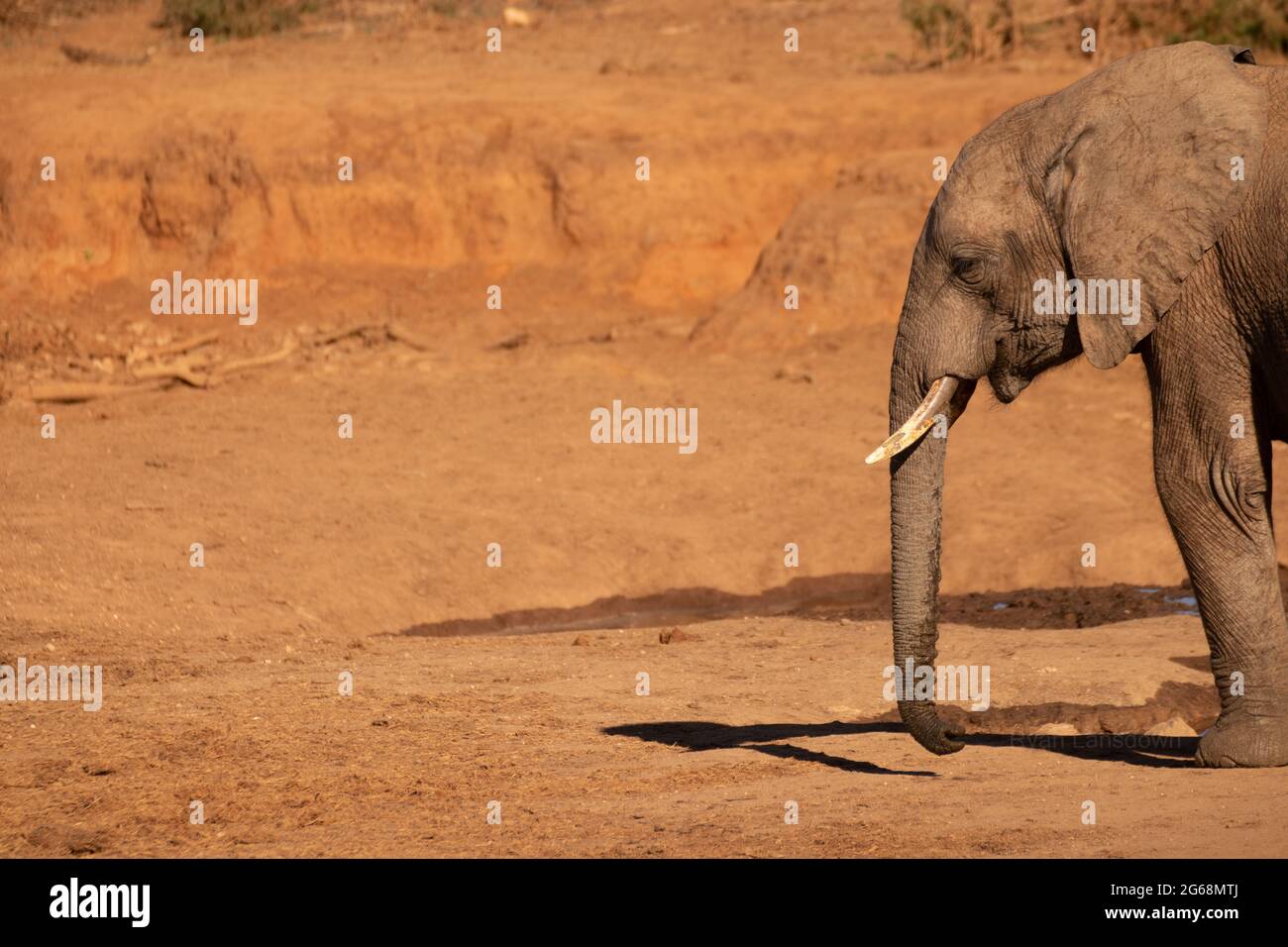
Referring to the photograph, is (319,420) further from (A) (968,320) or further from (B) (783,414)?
(A) (968,320)

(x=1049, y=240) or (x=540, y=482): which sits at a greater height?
(x=540, y=482)

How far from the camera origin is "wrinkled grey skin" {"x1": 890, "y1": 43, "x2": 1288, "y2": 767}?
6957mm

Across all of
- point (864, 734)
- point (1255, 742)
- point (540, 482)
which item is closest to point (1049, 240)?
point (1255, 742)

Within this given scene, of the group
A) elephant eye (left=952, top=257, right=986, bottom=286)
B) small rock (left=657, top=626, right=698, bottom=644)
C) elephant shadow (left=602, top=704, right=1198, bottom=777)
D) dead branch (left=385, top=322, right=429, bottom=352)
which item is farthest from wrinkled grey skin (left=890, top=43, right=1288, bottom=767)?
dead branch (left=385, top=322, right=429, bottom=352)

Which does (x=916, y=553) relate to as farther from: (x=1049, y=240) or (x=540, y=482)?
(x=540, y=482)

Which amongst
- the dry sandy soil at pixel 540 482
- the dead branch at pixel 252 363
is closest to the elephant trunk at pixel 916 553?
the dry sandy soil at pixel 540 482

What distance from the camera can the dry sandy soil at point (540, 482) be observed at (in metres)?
7.66

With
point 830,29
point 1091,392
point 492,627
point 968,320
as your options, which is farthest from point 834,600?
point 830,29

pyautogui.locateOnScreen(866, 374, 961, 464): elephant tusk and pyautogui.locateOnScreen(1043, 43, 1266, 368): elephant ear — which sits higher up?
pyautogui.locateOnScreen(1043, 43, 1266, 368): elephant ear

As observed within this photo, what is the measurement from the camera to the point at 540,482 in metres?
15.1

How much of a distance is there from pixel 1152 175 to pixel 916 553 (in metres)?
1.68

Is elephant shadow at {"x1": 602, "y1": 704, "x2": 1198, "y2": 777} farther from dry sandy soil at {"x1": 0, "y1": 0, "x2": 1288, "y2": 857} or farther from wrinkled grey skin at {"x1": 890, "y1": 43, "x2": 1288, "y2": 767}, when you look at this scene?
wrinkled grey skin at {"x1": 890, "y1": 43, "x2": 1288, "y2": 767}

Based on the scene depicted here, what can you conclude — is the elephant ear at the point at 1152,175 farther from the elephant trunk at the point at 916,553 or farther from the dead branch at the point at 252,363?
the dead branch at the point at 252,363
